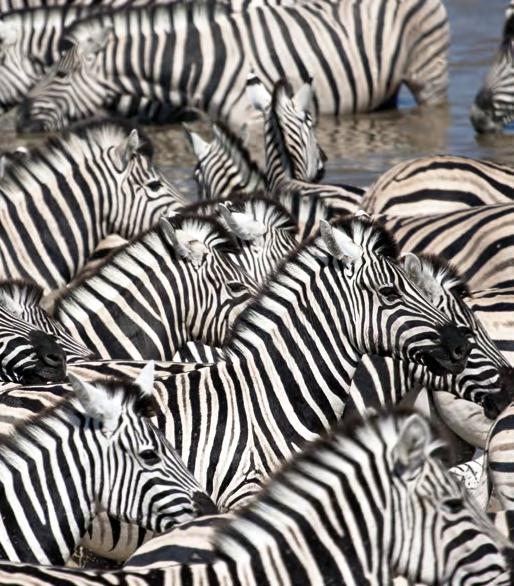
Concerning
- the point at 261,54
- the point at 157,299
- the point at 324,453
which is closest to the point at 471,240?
the point at 157,299

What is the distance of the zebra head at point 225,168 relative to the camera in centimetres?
1120

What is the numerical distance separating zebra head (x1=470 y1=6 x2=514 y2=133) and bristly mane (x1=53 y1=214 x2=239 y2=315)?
6442 mm

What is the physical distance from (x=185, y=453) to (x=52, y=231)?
340cm

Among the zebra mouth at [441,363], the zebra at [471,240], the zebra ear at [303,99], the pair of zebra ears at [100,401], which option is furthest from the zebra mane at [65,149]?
the pair of zebra ears at [100,401]

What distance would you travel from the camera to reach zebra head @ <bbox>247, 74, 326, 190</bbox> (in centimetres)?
1138

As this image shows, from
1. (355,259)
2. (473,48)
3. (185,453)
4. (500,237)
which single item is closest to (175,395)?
(185,453)

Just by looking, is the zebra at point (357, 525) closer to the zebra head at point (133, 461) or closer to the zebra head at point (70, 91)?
the zebra head at point (133, 461)

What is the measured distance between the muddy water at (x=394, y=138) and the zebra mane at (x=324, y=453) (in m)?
8.14

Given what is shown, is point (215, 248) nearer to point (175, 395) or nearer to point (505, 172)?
point (175, 395)

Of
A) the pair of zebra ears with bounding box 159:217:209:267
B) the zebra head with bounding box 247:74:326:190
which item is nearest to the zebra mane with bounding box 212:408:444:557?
the pair of zebra ears with bounding box 159:217:209:267

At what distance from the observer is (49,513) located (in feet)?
18.7

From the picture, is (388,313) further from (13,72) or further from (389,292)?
(13,72)

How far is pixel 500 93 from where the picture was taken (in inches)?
553

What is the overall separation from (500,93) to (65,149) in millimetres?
5499
